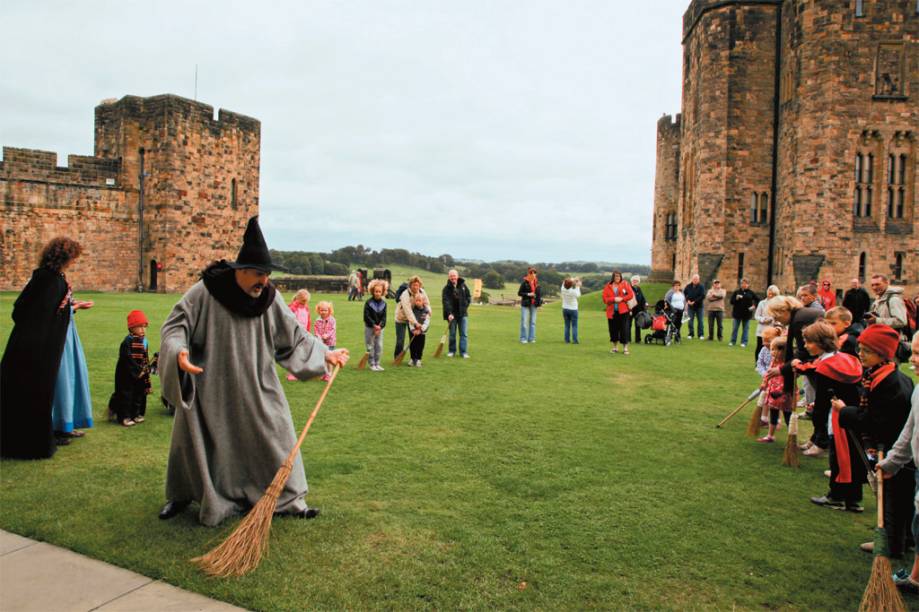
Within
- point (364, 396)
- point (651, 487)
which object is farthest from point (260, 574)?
point (364, 396)

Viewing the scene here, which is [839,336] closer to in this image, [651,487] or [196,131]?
[651,487]

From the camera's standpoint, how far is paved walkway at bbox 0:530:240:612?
11.8ft

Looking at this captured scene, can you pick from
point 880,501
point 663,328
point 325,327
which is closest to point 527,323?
point 663,328

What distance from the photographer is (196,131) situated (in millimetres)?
33406

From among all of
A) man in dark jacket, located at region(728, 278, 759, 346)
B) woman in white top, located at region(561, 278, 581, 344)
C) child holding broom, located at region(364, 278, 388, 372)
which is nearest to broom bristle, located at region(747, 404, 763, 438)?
child holding broom, located at region(364, 278, 388, 372)

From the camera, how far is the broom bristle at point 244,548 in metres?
3.96

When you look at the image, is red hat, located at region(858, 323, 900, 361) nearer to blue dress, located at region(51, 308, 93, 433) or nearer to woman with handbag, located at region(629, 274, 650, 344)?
blue dress, located at region(51, 308, 93, 433)

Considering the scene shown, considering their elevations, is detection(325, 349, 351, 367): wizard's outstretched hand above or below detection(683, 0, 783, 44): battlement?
below

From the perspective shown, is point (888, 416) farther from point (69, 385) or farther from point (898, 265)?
point (898, 265)

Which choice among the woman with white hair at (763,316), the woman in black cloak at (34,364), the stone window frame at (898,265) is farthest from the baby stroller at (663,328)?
the stone window frame at (898,265)

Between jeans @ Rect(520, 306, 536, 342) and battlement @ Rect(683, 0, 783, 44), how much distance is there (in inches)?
829

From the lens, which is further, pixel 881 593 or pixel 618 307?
pixel 618 307

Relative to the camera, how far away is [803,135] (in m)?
27.5

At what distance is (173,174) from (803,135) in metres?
28.0
